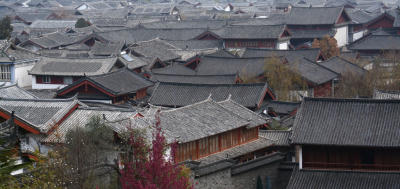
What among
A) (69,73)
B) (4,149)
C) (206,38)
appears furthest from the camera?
(206,38)

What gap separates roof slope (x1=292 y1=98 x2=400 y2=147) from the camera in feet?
65.7

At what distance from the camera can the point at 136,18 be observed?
81.9 metres

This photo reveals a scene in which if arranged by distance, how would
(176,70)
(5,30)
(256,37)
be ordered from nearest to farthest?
(176,70)
(256,37)
(5,30)

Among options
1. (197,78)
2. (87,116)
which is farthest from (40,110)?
(197,78)

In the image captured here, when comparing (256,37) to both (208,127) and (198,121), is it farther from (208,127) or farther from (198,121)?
(208,127)

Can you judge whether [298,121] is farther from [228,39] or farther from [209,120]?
[228,39]

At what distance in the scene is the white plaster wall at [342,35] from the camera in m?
58.4

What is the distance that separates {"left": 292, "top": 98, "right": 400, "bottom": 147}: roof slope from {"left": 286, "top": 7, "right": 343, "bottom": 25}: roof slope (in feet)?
118

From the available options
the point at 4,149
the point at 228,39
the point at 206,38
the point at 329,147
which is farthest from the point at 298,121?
the point at 206,38

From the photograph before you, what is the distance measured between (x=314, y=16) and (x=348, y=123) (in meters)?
38.3

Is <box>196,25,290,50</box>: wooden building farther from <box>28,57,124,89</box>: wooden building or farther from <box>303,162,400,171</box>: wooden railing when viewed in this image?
<box>303,162,400,171</box>: wooden railing

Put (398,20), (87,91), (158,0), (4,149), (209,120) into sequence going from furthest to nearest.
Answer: (158,0) → (398,20) → (87,91) → (209,120) → (4,149)

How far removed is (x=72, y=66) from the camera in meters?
38.2

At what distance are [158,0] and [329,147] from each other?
104164mm
